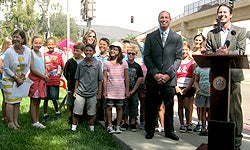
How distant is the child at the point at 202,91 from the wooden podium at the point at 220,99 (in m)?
1.89

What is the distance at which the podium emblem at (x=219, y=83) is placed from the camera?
4234 mm

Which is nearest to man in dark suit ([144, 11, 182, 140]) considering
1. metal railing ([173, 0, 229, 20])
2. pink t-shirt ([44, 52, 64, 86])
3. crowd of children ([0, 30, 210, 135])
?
crowd of children ([0, 30, 210, 135])

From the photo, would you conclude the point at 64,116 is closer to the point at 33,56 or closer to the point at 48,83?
the point at 48,83

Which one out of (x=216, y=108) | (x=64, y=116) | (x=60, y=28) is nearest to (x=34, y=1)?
(x=60, y=28)

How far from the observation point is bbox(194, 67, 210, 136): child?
621 centimetres

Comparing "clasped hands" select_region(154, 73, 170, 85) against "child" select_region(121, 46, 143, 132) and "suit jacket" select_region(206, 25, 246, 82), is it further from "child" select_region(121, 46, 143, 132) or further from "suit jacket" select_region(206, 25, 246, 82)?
"child" select_region(121, 46, 143, 132)

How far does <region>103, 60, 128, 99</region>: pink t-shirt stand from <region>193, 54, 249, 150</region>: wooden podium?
2103 mm

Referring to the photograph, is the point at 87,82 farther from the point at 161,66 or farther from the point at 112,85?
the point at 161,66

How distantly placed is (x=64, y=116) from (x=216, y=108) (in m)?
4.28

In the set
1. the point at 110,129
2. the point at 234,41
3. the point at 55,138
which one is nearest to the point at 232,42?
the point at 234,41

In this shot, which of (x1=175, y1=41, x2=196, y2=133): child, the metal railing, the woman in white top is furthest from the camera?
the metal railing

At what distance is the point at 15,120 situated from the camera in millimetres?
6633

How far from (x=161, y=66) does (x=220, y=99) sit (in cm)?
153

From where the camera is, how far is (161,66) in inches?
222
